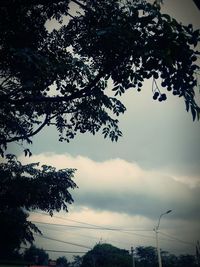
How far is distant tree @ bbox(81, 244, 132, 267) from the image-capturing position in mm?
72188

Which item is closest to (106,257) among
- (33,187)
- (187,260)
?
(187,260)

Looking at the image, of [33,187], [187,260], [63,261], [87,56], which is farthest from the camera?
[63,261]

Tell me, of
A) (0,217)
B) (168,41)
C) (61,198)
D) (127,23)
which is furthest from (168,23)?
(0,217)

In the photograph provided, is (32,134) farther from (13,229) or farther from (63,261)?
(63,261)

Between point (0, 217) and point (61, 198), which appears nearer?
point (61, 198)

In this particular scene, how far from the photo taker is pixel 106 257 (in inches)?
3000

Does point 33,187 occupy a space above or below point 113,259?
above

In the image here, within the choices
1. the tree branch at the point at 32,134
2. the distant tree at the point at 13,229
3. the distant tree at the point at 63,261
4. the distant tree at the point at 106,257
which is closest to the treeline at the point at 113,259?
the distant tree at the point at 106,257

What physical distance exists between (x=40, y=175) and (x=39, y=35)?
8615mm

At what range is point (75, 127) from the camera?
8633mm

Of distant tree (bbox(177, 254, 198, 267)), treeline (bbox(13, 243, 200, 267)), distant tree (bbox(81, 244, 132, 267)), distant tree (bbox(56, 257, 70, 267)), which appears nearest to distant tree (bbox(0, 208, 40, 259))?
treeline (bbox(13, 243, 200, 267))

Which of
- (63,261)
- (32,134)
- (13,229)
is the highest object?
(32,134)

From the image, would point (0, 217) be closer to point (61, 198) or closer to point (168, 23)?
point (61, 198)

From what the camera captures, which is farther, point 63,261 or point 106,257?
point 63,261
